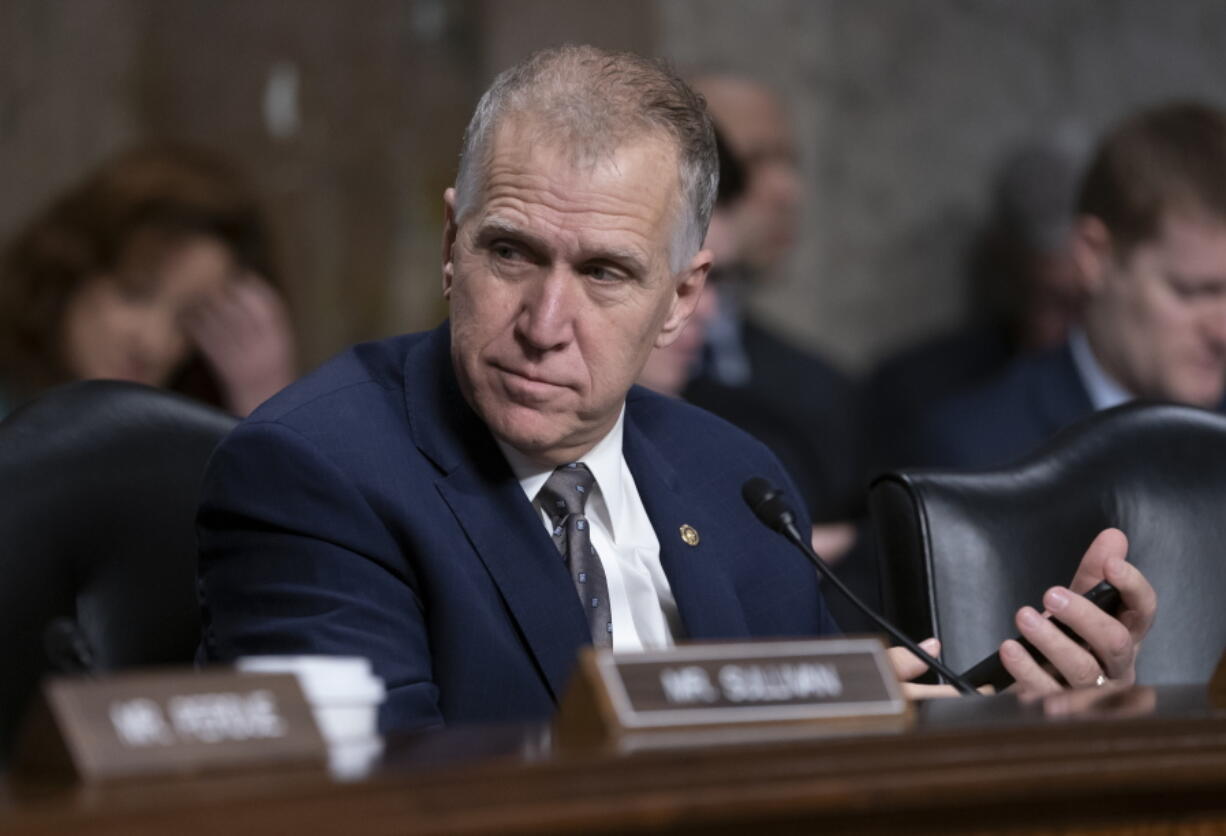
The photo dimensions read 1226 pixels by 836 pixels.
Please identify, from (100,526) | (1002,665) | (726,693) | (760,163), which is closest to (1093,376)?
(760,163)

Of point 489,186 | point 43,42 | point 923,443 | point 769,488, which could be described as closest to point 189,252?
point 43,42

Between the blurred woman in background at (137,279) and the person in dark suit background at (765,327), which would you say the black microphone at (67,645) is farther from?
the person in dark suit background at (765,327)

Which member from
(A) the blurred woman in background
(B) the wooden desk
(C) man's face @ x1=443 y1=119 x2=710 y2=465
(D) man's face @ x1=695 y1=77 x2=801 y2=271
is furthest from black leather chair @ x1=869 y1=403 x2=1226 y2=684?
(D) man's face @ x1=695 y1=77 x2=801 y2=271

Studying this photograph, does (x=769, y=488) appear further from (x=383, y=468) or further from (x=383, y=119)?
(x=383, y=119)

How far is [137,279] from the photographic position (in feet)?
10.9

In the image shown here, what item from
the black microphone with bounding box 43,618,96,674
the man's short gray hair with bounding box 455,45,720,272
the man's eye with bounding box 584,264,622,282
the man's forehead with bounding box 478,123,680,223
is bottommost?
the black microphone with bounding box 43,618,96,674

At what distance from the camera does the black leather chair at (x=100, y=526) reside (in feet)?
5.90

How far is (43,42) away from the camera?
13.3 ft

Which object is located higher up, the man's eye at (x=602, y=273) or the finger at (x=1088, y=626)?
the man's eye at (x=602, y=273)

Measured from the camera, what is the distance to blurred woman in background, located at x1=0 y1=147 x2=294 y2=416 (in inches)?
127

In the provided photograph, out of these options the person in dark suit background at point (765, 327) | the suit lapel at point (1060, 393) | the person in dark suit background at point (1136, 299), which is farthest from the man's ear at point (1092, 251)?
the person in dark suit background at point (765, 327)

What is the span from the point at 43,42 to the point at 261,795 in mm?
3461

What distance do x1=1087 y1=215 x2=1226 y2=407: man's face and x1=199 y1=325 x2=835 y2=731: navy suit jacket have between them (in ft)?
5.25

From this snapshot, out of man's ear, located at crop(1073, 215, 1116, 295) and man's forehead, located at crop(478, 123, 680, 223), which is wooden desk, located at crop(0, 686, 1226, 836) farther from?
man's ear, located at crop(1073, 215, 1116, 295)
